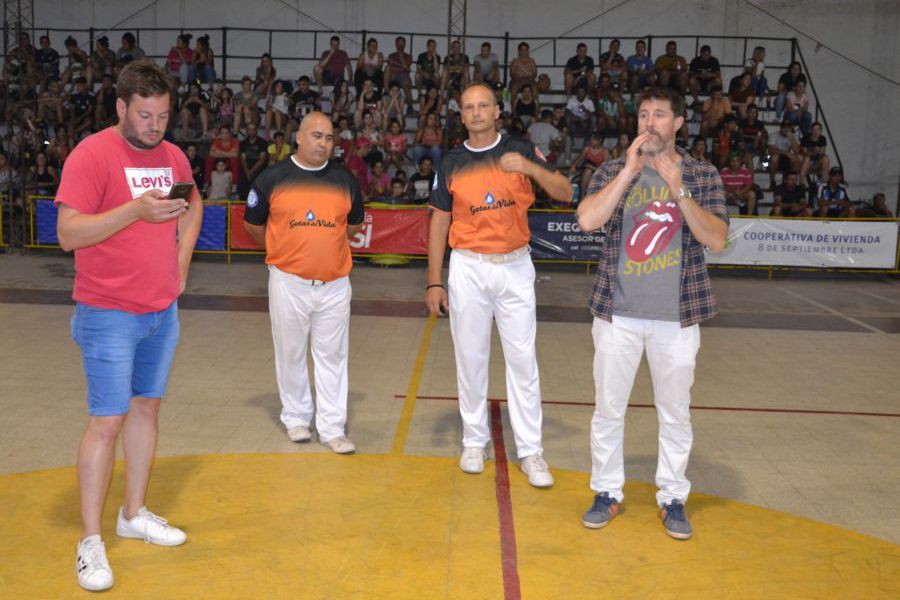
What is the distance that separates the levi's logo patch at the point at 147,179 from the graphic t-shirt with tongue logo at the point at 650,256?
2.21 meters

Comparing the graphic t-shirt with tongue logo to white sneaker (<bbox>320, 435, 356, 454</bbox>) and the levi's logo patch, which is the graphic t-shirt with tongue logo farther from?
the levi's logo patch

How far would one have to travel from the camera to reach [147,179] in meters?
4.07

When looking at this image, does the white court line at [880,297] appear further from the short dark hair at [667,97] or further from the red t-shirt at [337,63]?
the red t-shirt at [337,63]

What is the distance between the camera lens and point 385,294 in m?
12.5

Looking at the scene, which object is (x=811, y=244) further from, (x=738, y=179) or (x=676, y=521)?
(x=676, y=521)

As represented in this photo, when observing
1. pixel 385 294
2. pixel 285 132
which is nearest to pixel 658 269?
pixel 385 294

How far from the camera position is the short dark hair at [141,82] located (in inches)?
153

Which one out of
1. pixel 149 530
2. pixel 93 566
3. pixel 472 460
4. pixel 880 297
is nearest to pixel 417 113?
Answer: pixel 880 297

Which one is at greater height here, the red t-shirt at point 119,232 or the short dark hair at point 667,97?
the short dark hair at point 667,97

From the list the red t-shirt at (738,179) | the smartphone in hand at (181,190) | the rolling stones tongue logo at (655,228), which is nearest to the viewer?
the smartphone in hand at (181,190)

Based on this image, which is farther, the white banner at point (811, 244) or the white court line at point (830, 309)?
Result: the white banner at point (811, 244)

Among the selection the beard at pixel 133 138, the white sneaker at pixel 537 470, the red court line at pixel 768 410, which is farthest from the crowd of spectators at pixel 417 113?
the beard at pixel 133 138

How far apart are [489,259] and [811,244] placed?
11.7 metres

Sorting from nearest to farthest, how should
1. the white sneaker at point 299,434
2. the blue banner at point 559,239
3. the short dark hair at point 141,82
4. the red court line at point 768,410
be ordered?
the short dark hair at point 141,82 → the white sneaker at point 299,434 → the red court line at point 768,410 → the blue banner at point 559,239
